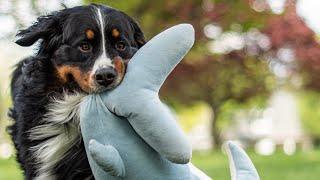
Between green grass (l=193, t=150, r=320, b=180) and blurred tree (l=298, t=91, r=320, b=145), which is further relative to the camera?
blurred tree (l=298, t=91, r=320, b=145)

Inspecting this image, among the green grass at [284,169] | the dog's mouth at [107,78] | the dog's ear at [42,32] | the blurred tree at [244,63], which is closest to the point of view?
the dog's mouth at [107,78]

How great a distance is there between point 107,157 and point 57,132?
26.4 inches

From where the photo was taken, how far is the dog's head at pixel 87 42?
11.5 feet

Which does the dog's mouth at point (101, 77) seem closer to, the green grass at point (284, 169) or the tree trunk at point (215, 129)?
the green grass at point (284, 169)

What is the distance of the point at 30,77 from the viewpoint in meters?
3.93

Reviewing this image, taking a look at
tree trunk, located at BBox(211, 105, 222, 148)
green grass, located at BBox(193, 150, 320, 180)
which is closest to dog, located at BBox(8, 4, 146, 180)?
green grass, located at BBox(193, 150, 320, 180)

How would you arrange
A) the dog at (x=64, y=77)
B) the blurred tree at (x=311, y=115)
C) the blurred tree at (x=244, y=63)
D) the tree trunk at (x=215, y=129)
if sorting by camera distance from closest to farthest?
the dog at (x=64, y=77) < the blurred tree at (x=244, y=63) < the tree trunk at (x=215, y=129) < the blurred tree at (x=311, y=115)

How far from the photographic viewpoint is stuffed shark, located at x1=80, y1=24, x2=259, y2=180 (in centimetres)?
319

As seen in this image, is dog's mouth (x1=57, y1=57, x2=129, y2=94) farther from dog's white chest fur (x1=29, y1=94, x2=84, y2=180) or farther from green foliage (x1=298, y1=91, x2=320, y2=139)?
green foliage (x1=298, y1=91, x2=320, y2=139)

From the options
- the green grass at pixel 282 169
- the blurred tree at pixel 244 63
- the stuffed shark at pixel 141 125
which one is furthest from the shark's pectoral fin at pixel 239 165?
the blurred tree at pixel 244 63

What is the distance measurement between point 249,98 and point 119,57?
20996 millimetres

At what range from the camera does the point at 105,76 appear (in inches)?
134

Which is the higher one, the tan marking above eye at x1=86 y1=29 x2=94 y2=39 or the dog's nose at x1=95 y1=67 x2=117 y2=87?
the tan marking above eye at x1=86 y1=29 x2=94 y2=39

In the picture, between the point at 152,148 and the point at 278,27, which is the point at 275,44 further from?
the point at 152,148
